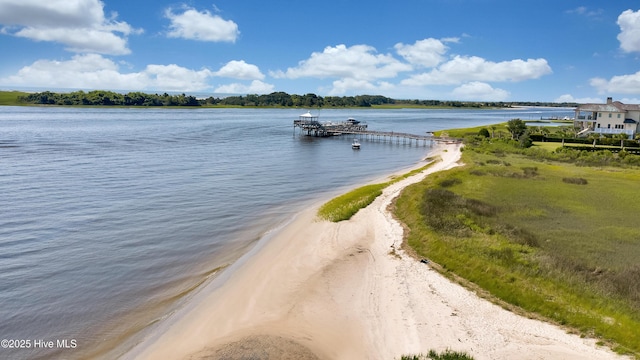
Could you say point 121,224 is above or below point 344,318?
above

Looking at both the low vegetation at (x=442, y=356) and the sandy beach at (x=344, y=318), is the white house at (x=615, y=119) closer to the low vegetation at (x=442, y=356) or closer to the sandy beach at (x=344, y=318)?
the sandy beach at (x=344, y=318)

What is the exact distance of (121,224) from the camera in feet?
88.4

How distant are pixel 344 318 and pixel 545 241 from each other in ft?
47.9

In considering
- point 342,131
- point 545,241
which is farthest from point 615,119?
point 545,241

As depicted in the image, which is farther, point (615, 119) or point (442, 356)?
point (615, 119)

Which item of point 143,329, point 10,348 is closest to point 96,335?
point 143,329

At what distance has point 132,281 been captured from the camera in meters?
18.8

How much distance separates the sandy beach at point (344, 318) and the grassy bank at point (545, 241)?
1.34 metres

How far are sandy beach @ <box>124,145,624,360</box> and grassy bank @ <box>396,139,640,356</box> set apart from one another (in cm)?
134

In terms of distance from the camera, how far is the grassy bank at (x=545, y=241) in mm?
15203

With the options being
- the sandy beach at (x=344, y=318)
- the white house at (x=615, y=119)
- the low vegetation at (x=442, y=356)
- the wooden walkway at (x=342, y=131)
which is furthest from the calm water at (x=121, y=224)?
the white house at (x=615, y=119)

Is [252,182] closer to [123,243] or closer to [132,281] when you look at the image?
[123,243]

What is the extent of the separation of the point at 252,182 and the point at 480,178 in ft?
81.2

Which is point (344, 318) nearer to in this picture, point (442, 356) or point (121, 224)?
point (442, 356)
